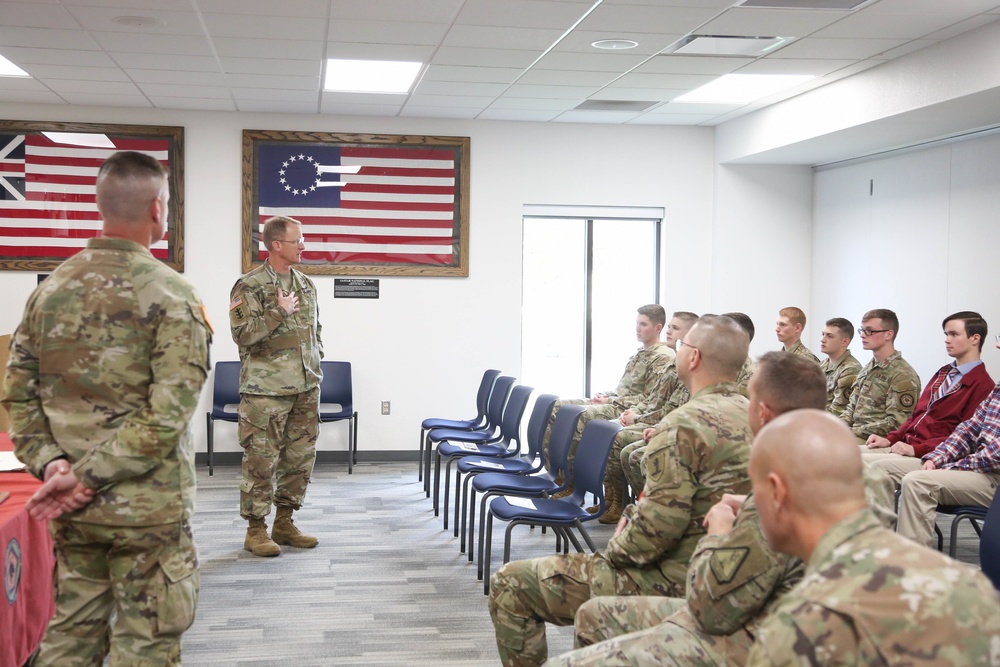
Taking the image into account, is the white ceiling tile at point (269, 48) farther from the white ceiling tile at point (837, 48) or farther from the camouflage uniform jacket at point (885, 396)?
the camouflage uniform jacket at point (885, 396)

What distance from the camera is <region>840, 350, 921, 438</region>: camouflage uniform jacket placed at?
599 cm

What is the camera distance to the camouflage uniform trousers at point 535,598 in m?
3.06

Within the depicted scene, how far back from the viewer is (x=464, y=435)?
22.8ft

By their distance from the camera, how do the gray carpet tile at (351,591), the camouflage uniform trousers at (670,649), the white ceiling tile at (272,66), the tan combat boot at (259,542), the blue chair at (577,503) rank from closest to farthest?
the camouflage uniform trousers at (670,649) < the gray carpet tile at (351,591) < the blue chair at (577,503) < the tan combat boot at (259,542) < the white ceiling tile at (272,66)

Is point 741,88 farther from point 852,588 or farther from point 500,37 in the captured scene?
point 852,588

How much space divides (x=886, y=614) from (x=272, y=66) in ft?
20.0

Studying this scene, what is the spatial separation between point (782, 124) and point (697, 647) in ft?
20.4

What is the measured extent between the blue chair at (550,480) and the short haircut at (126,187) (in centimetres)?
278

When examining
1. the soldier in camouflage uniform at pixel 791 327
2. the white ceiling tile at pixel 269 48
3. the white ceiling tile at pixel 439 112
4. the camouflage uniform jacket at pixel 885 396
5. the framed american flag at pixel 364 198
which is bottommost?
the camouflage uniform jacket at pixel 885 396

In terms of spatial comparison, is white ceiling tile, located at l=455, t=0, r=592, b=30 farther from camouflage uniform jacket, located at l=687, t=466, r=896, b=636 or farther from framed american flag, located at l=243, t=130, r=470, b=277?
camouflage uniform jacket, located at l=687, t=466, r=896, b=636

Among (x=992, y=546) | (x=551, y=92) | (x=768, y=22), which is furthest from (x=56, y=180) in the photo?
(x=992, y=546)

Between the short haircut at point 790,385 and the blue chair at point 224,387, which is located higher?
the short haircut at point 790,385

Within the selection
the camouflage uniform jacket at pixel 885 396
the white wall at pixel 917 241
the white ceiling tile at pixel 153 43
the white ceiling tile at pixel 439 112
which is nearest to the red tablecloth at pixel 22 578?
Result: the white ceiling tile at pixel 153 43

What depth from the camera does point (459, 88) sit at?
7.28 m
